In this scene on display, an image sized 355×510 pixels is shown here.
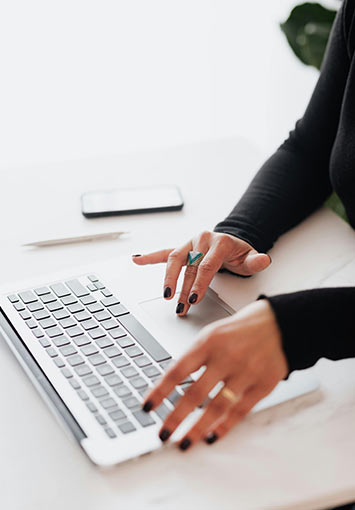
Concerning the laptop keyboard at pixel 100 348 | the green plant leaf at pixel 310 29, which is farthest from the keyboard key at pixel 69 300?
the green plant leaf at pixel 310 29

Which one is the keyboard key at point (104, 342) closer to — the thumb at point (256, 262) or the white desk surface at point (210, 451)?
the white desk surface at point (210, 451)

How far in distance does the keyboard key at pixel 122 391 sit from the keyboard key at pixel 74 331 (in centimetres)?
10

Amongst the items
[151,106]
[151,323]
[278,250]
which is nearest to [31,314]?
[151,323]

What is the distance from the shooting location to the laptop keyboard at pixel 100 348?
59 cm

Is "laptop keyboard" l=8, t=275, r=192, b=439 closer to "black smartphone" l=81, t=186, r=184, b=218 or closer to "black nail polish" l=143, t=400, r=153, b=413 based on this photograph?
"black nail polish" l=143, t=400, r=153, b=413

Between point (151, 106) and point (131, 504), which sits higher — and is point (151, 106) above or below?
below

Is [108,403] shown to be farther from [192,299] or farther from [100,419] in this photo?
[192,299]

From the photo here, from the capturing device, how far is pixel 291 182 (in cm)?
101

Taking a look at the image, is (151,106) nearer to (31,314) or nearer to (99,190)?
(99,190)

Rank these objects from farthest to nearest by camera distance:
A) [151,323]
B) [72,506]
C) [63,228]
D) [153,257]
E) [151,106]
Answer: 1. [151,106]
2. [63,228]
3. [153,257]
4. [151,323]
5. [72,506]

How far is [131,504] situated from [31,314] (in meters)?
0.29

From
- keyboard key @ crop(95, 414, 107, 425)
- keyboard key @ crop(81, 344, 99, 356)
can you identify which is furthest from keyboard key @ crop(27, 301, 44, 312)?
keyboard key @ crop(95, 414, 107, 425)

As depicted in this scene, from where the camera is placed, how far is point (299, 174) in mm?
1028

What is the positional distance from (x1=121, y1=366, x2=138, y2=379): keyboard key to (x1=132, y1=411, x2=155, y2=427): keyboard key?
56 mm
